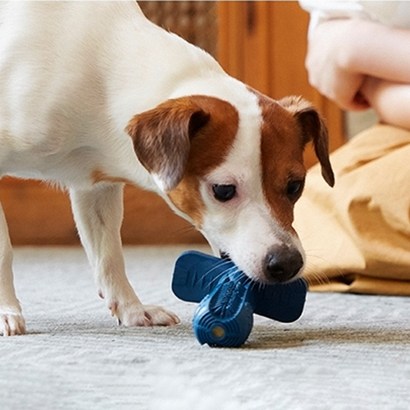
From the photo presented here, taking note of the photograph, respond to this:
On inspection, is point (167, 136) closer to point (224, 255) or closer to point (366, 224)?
point (224, 255)

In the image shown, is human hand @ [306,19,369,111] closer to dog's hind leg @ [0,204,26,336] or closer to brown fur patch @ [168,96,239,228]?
brown fur patch @ [168,96,239,228]

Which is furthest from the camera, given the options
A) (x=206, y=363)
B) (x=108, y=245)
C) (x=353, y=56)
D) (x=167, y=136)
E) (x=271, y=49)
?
(x=271, y=49)

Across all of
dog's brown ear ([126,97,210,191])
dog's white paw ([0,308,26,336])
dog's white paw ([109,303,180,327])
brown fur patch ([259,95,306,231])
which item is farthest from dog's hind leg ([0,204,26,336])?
brown fur patch ([259,95,306,231])

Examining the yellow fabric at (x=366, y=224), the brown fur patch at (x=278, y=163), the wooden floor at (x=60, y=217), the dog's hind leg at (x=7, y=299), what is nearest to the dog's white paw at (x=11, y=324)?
the dog's hind leg at (x=7, y=299)

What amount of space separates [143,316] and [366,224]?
53 centimetres

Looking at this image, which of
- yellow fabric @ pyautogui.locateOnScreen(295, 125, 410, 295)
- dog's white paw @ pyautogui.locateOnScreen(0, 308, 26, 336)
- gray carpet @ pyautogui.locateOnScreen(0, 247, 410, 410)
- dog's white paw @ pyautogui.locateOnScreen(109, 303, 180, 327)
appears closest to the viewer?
gray carpet @ pyautogui.locateOnScreen(0, 247, 410, 410)

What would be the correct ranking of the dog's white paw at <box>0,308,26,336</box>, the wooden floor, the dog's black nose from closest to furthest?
the dog's black nose, the dog's white paw at <box>0,308,26,336</box>, the wooden floor

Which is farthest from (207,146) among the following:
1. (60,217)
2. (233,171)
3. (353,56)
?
(60,217)

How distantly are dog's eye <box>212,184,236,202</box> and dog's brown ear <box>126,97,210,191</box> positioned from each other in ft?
0.17

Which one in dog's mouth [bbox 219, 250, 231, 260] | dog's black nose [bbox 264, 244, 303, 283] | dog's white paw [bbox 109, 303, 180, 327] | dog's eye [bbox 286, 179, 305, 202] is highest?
dog's eye [bbox 286, 179, 305, 202]

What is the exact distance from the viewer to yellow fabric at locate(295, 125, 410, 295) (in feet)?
5.81

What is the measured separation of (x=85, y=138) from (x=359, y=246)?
2.04ft

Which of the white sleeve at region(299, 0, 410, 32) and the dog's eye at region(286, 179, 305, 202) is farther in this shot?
the white sleeve at region(299, 0, 410, 32)

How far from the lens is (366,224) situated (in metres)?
1.80
